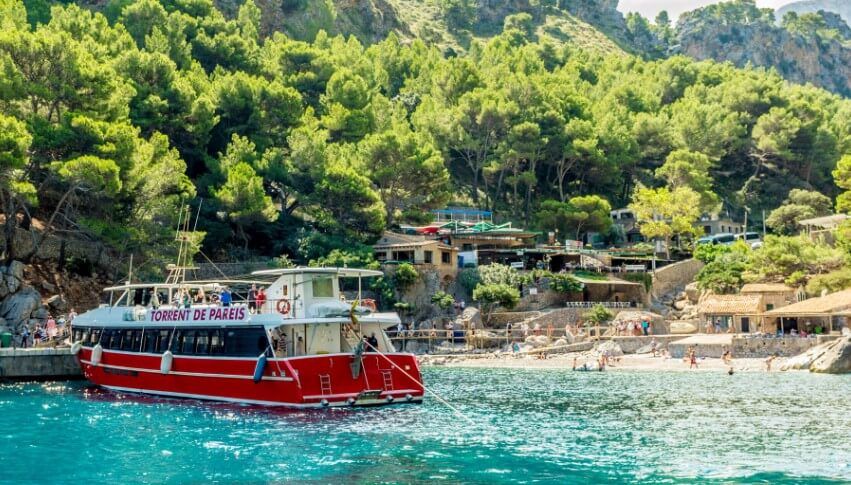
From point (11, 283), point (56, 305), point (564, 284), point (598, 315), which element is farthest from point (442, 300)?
point (11, 283)

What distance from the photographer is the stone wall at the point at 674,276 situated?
6925 cm

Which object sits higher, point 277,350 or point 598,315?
point 598,315

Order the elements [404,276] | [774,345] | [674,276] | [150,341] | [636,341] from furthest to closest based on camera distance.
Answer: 1. [674,276]
2. [404,276]
3. [636,341]
4. [774,345]
5. [150,341]

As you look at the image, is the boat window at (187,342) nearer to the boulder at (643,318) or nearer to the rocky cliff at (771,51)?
the boulder at (643,318)

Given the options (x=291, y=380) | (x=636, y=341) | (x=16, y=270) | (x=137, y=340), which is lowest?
(x=291, y=380)

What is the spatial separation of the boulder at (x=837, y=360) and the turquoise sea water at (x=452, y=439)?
6.91 metres

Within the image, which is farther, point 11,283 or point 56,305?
point 56,305

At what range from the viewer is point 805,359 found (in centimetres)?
4403

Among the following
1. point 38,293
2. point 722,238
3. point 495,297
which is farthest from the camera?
point 722,238

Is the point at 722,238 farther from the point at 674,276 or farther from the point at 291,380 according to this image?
the point at 291,380

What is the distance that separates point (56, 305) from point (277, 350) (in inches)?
885

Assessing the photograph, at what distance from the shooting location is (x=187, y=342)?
31734 mm


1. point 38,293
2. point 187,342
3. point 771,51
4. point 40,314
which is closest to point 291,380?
point 187,342

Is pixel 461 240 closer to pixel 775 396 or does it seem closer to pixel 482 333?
pixel 482 333
